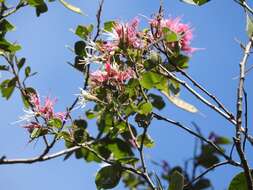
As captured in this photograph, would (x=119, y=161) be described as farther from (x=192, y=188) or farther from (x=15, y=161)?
(x=15, y=161)

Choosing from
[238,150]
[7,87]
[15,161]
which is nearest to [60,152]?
[15,161]

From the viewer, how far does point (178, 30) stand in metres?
2.27

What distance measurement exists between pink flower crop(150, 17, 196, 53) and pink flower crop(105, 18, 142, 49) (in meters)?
0.07

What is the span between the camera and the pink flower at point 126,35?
2.17 metres

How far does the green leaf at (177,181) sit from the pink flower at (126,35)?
616 millimetres

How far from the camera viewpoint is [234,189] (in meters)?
1.85

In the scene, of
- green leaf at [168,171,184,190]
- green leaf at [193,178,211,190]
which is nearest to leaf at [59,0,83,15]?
green leaf at [193,178,211,190]

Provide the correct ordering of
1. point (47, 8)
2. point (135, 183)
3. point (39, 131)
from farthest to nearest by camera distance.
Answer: point (135, 183) → point (47, 8) → point (39, 131)

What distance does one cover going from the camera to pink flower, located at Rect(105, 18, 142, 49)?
2.17 meters

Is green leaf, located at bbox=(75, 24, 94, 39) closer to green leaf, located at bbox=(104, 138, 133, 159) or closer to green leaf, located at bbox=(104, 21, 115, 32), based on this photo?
green leaf, located at bbox=(104, 21, 115, 32)

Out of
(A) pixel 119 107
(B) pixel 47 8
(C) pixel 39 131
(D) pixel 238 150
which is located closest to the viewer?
(D) pixel 238 150

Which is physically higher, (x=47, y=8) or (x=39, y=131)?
(x=47, y=8)

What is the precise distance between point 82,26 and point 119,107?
22.3 inches

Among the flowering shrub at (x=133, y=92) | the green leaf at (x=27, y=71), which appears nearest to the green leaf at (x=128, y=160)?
the flowering shrub at (x=133, y=92)
